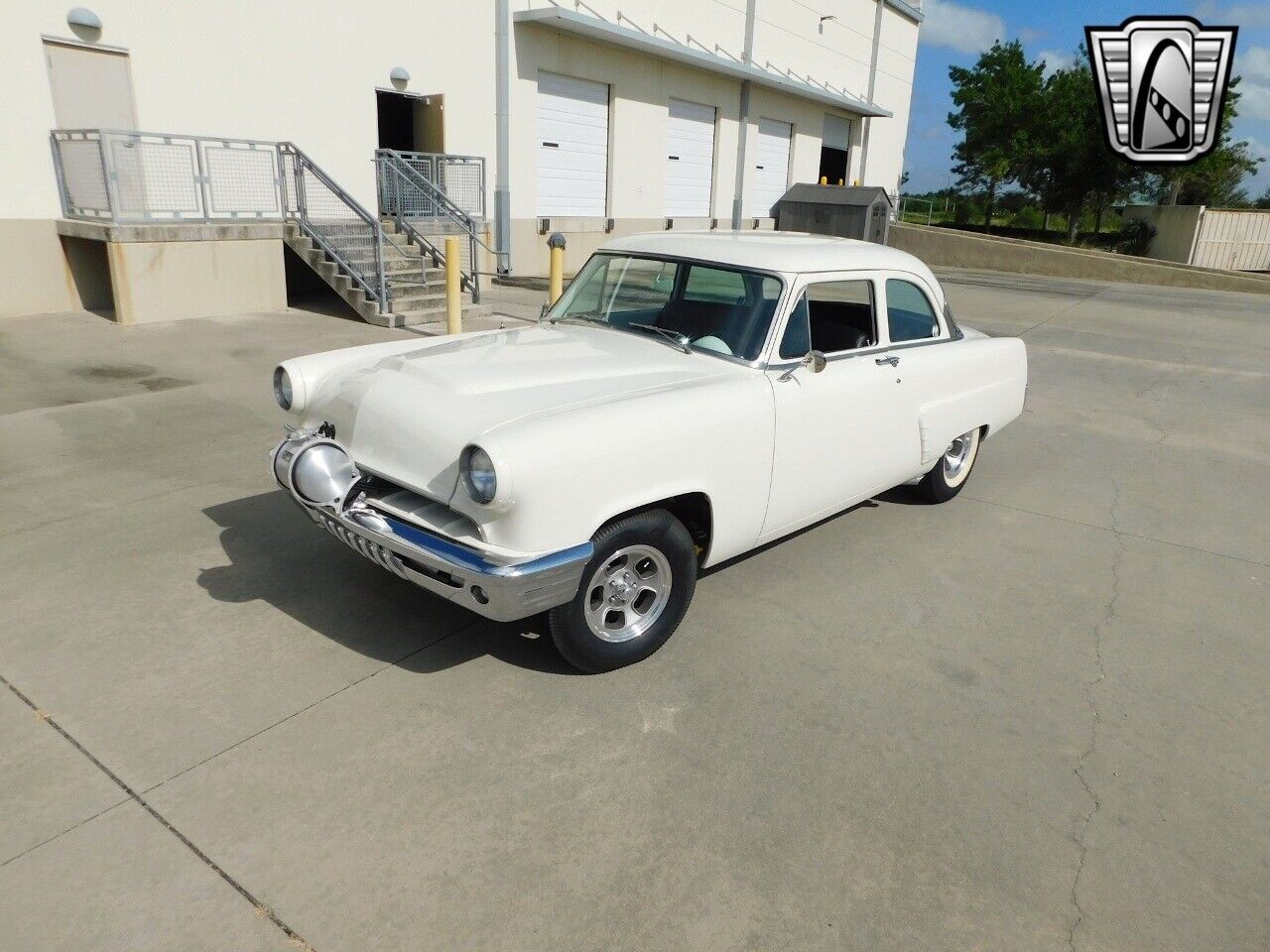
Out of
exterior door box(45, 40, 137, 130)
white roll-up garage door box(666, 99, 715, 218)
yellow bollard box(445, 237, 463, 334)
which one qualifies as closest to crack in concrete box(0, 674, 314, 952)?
yellow bollard box(445, 237, 463, 334)

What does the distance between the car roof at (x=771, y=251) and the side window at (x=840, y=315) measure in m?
0.11

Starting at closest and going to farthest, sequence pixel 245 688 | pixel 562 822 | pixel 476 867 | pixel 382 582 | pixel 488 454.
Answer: pixel 476 867 < pixel 562 822 < pixel 488 454 < pixel 245 688 < pixel 382 582

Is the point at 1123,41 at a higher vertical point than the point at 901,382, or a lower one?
higher

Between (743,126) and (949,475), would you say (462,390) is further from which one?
(743,126)

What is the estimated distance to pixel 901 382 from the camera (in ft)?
14.9

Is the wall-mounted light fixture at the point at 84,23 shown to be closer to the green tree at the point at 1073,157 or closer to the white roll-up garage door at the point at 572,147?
the white roll-up garage door at the point at 572,147

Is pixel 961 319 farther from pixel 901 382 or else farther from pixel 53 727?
pixel 53 727

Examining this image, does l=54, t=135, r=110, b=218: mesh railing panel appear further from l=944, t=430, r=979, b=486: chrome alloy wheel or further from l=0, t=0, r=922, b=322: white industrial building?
l=944, t=430, r=979, b=486: chrome alloy wheel

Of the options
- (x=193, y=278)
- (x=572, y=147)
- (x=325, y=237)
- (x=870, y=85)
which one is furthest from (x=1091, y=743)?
(x=870, y=85)

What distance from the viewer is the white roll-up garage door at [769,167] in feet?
78.9

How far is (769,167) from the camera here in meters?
24.8

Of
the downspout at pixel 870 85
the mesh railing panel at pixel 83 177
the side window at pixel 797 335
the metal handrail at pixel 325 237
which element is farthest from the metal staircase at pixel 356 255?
the downspout at pixel 870 85

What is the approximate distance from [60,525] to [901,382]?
14.7 ft

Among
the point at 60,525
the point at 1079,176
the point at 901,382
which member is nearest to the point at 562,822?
the point at 901,382
